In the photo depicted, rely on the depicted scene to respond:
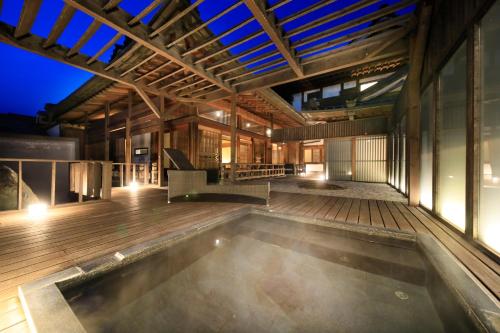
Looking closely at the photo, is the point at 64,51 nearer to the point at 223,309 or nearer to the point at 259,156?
A: the point at 223,309

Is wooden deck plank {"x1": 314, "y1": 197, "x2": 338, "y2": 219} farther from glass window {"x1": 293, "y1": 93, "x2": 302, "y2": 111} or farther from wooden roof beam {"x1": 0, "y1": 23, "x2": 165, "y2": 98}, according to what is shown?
glass window {"x1": 293, "y1": 93, "x2": 302, "y2": 111}

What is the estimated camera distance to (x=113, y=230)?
9.28 feet

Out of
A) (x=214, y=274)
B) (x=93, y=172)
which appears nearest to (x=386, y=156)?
(x=214, y=274)

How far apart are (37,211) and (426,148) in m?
8.11

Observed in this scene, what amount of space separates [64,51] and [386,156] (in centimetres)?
1278

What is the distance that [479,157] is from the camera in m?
2.21

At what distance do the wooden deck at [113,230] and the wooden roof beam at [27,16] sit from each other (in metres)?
3.55

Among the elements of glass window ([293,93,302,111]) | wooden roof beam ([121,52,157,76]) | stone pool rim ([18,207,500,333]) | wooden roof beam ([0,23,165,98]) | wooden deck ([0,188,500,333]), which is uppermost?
glass window ([293,93,302,111])

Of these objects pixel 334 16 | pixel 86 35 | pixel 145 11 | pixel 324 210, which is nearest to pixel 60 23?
pixel 86 35

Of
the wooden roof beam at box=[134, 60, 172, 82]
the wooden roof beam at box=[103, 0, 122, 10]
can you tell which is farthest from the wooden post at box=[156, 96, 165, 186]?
the wooden roof beam at box=[103, 0, 122, 10]

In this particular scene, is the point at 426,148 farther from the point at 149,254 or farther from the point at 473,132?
the point at 149,254

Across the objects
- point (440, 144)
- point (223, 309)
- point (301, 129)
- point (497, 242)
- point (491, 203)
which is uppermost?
point (301, 129)

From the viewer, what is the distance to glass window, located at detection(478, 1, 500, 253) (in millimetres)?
2000

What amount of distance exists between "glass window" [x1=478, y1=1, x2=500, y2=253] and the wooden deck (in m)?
0.33
